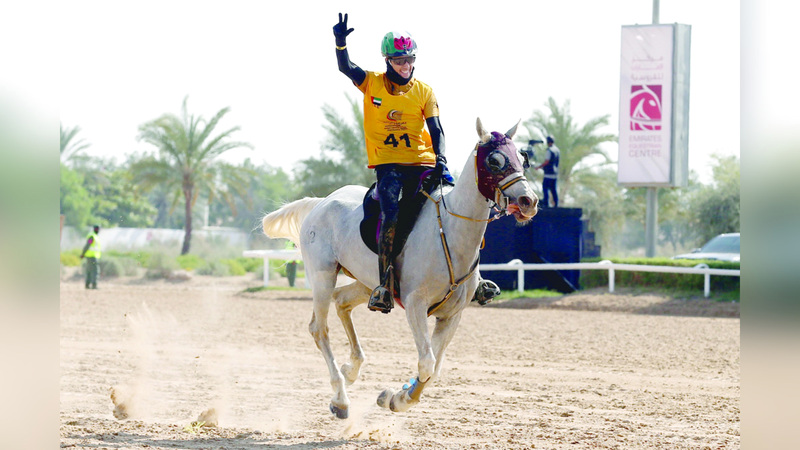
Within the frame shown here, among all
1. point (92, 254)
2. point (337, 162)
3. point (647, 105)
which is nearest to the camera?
point (92, 254)

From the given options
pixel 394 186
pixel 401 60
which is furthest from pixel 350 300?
pixel 401 60

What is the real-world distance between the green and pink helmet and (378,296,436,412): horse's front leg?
1.98 metres

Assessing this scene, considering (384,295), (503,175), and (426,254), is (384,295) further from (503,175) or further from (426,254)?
(503,175)

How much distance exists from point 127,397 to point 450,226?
3.63 metres

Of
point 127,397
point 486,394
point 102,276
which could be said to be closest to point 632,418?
point 486,394

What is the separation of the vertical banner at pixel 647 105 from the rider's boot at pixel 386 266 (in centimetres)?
2226

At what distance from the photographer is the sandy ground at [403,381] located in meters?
7.01

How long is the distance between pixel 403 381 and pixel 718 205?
123ft

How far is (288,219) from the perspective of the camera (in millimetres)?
9211

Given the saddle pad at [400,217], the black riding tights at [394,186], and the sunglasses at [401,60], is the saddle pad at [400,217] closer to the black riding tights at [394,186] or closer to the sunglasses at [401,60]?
the black riding tights at [394,186]

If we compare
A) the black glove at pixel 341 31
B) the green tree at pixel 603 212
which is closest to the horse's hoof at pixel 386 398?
the black glove at pixel 341 31
